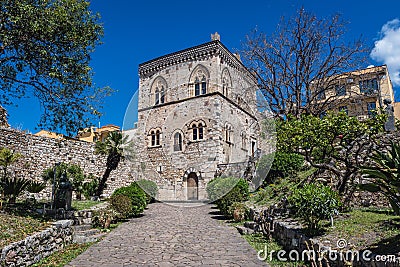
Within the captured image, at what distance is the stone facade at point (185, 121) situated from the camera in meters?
8.33

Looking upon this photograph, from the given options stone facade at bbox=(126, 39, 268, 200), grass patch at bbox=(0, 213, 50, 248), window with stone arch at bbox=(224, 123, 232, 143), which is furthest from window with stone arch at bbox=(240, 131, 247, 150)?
grass patch at bbox=(0, 213, 50, 248)

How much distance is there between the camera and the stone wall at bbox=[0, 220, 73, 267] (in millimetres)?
5121

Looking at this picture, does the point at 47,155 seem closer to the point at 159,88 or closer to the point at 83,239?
the point at 83,239

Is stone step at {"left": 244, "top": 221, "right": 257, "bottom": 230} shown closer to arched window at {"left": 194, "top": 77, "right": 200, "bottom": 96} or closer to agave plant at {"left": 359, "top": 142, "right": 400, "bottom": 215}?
arched window at {"left": 194, "top": 77, "right": 200, "bottom": 96}

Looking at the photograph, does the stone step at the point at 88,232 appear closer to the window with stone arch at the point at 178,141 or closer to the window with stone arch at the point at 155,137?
the window with stone arch at the point at 155,137

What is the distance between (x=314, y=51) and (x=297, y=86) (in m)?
2.28

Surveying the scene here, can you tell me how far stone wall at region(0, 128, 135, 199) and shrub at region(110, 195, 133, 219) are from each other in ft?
20.5

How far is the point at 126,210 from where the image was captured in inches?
456

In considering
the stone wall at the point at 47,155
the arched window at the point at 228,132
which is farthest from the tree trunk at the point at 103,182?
the arched window at the point at 228,132

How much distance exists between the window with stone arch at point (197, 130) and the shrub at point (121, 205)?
4188 mm

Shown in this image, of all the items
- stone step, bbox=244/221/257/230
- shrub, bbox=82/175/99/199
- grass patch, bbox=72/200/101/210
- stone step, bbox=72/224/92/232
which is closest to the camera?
stone step, bbox=244/221/257/230

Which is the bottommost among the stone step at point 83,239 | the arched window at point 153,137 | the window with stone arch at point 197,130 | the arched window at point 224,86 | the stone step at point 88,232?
the stone step at point 83,239

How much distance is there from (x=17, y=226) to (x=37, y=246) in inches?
42.8

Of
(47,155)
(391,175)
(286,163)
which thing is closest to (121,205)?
(286,163)
